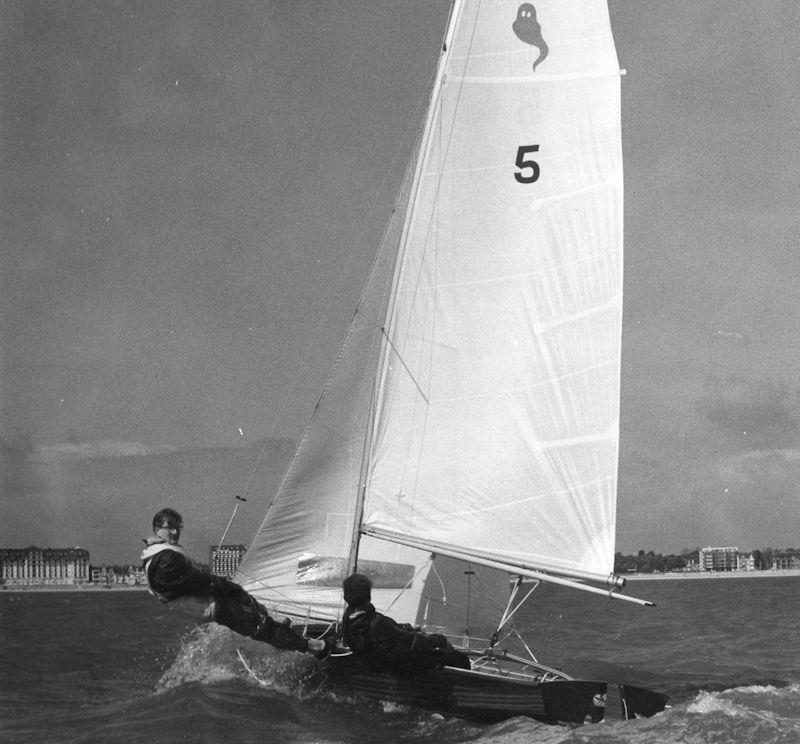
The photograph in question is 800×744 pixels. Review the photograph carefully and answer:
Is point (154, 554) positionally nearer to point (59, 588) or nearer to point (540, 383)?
point (540, 383)

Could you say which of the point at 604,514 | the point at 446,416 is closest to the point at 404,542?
the point at 446,416

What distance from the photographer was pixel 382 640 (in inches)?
337

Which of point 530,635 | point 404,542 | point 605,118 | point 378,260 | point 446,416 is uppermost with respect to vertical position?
point 605,118

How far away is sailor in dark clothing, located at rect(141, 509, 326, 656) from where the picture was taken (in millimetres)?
7441

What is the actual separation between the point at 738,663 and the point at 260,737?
11566mm

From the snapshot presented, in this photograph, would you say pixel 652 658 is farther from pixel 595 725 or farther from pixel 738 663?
pixel 595 725

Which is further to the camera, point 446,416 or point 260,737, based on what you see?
point 446,416

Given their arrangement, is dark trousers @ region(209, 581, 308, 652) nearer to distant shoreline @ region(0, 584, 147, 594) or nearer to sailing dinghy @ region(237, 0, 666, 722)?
sailing dinghy @ region(237, 0, 666, 722)

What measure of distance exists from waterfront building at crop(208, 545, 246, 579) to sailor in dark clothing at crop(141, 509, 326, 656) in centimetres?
195

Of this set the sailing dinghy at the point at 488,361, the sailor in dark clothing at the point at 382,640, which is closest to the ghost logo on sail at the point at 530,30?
the sailing dinghy at the point at 488,361

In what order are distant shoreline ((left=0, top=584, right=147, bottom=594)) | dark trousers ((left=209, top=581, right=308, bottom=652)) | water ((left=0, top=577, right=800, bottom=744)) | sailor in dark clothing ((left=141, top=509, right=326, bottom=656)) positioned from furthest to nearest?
distant shoreline ((left=0, top=584, right=147, bottom=594)) → water ((left=0, top=577, right=800, bottom=744)) → dark trousers ((left=209, top=581, right=308, bottom=652)) → sailor in dark clothing ((left=141, top=509, right=326, bottom=656))

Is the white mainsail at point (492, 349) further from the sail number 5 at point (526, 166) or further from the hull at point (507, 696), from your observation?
the hull at point (507, 696)

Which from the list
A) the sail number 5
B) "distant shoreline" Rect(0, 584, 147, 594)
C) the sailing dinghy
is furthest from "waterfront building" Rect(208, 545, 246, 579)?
"distant shoreline" Rect(0, 584, 147, 594)

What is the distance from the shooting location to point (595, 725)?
8555mm
